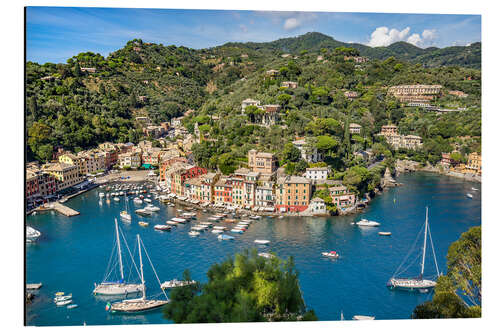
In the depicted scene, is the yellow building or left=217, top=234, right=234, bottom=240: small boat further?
the yellow building

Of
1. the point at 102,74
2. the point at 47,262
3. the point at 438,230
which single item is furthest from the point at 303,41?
the point at 47,262

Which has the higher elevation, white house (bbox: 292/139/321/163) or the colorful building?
white house (bbox: 292/139/321/163)

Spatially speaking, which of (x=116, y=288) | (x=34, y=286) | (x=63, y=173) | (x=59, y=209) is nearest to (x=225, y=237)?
(x=116, y=288)

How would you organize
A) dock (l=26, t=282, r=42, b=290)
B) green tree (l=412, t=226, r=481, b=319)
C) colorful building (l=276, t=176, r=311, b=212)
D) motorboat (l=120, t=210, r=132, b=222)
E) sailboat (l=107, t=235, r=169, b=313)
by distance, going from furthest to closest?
colorful building (l=276, t=176, r=311, b=212)
motorboat (l=120, t=210, r=132, b=222)
dock (l=26, t=282, r=42, b=290)
sailboat (l=107, t=235, r=169, b=313)
green tree (l=412, t=226, r=481, b=319)

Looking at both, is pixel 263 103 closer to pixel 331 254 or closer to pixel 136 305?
pixel 331 254

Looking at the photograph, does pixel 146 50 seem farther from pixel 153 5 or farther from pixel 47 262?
pixel 153 5

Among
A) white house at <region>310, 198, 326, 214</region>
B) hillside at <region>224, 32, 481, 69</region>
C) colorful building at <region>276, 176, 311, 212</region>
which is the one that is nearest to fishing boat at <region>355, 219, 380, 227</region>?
white house at <region>310, 198, 326, 214</region>

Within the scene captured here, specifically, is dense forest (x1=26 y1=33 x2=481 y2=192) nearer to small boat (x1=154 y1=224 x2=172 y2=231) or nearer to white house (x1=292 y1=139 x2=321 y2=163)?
white house (x1=292 y1=139 x2=321 y2=163)

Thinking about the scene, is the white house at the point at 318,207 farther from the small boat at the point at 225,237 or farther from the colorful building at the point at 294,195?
the small boat at the point at 225,237
